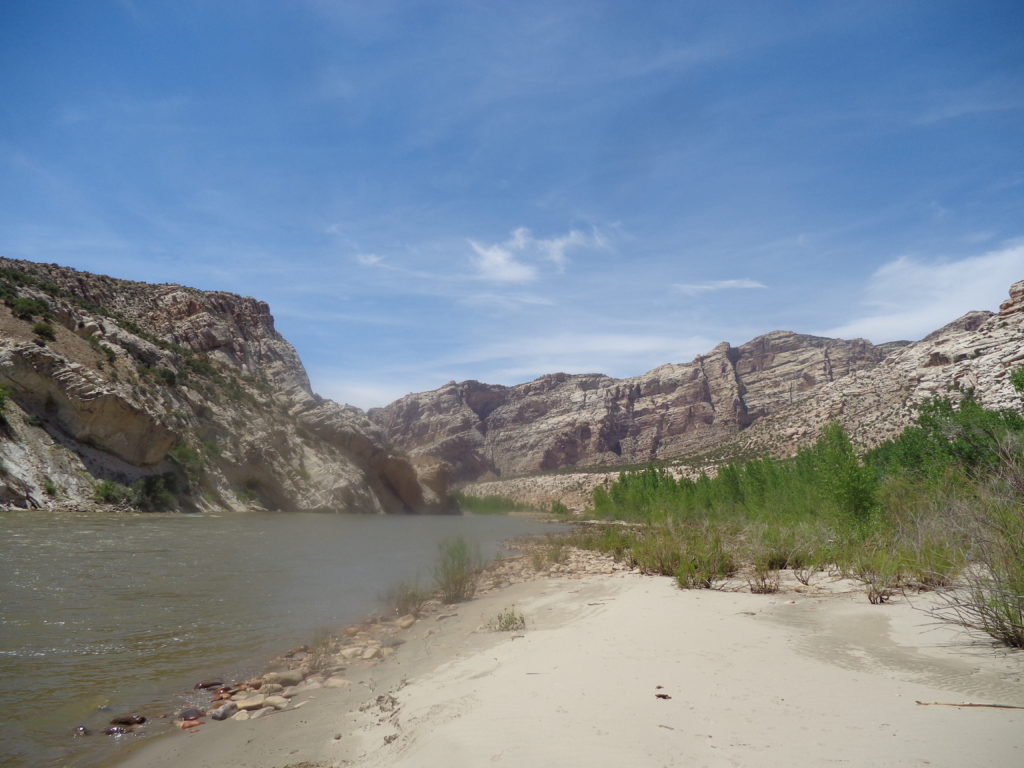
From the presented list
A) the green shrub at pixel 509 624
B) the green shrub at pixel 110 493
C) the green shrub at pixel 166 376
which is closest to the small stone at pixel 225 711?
the green shrub at pixel 509 624

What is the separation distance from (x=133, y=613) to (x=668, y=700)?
876 cm

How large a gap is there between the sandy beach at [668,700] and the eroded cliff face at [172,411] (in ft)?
82.1

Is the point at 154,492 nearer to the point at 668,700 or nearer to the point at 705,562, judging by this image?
the point at 705,562

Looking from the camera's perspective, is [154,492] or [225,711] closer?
[225,711]

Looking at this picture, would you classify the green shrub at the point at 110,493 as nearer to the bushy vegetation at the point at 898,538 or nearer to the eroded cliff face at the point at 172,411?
the eroded cliff face at the point at 172,411

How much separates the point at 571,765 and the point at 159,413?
1614 inches

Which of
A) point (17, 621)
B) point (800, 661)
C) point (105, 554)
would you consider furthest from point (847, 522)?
point (105, 554)

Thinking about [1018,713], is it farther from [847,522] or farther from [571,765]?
[847,522]

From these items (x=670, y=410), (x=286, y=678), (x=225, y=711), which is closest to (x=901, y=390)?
(x=286, y=678)

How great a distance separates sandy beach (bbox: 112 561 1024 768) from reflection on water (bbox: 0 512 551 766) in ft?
4.48

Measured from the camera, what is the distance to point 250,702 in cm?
530

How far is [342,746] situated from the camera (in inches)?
155

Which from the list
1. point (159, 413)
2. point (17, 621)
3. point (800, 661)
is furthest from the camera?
point (159, 413)

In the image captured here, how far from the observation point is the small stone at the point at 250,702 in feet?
17.2
